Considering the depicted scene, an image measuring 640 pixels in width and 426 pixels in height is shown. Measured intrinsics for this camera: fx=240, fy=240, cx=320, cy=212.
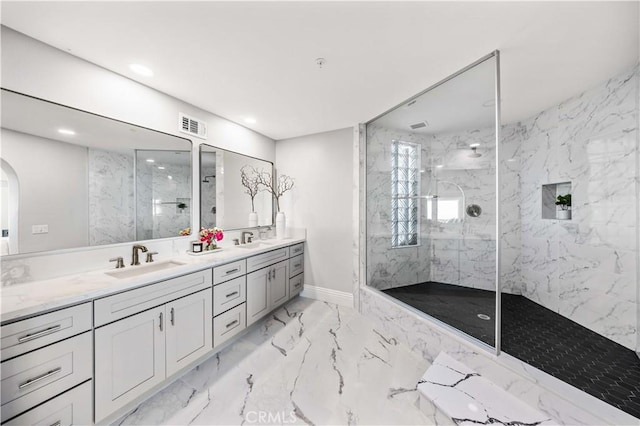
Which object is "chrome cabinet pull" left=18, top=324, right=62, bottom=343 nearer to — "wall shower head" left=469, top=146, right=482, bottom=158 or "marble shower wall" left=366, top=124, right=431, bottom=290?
"marble shower wall" left=366, top=124, right=431, bottom=290

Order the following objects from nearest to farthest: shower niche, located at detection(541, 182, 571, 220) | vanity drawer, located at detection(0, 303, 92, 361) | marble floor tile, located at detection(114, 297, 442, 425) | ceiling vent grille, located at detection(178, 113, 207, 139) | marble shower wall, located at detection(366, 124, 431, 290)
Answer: vanity drawer, located at detection(0, 303, 92, 361) → marble floor tile, located at detection(114, 297, 442, 425) → ceiling vent grille, located at detection(178, 113, 207, 139) → shower niche, located at detection(541, 182, 571, 220) → marble shower wall, located at detection(366, 124, 431, 290)

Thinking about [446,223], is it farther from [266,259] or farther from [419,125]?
[266,259]

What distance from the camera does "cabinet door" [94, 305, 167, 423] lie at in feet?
4.58

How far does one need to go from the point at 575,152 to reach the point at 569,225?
0.79 meters

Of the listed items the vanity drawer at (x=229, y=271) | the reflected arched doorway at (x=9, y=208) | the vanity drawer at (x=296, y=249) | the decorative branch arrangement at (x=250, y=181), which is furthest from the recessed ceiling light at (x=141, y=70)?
the vanity drawer at (x=296, y=249)

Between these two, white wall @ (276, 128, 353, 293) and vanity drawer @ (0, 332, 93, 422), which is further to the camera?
white wall @ (276, 128, 353, 293)

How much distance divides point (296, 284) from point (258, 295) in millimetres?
846

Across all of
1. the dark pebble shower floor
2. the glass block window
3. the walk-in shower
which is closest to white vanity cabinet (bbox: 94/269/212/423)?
the walk-in shower

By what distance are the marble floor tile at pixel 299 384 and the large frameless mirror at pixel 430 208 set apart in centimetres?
84

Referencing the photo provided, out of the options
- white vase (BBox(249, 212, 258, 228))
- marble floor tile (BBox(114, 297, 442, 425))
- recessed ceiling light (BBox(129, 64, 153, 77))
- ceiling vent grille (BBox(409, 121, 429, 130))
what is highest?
recessed ceiling light (BBox(129, 64, 153, 77))

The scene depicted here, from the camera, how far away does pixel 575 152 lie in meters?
2.56

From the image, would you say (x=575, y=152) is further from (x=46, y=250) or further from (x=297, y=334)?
(x=46, y=250)

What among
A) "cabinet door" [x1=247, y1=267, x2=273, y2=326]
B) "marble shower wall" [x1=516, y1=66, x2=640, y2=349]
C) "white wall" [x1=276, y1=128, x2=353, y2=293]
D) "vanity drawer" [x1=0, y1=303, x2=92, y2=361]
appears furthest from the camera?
"white wall" [x1=276, y1=128, x2=353, y2=293]

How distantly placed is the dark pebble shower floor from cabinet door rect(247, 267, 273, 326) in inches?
58.3
